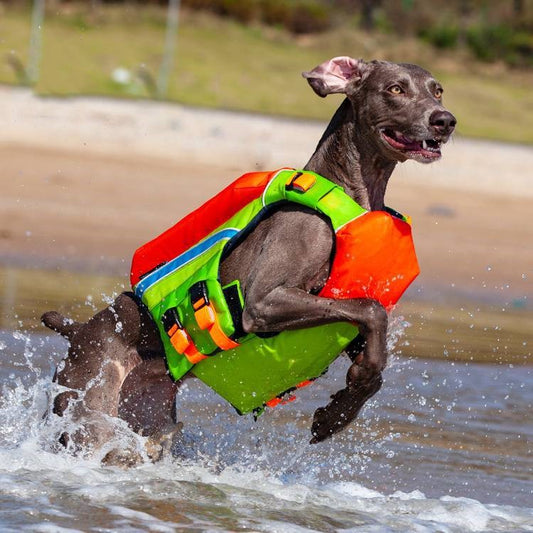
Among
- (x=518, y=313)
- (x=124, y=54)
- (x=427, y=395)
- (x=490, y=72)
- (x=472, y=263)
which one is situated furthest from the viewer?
(x=490, y=72)

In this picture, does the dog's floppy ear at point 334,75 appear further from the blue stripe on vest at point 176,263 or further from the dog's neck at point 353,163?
the blue stripe on vest at point 176,263

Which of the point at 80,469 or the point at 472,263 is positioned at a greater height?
the point at 472,263

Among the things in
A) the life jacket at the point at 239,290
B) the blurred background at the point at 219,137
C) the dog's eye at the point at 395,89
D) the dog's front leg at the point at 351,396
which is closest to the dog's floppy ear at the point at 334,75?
the dog's eye at the point at 395,89

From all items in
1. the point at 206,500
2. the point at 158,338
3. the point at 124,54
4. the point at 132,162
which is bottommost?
the point at 206,500

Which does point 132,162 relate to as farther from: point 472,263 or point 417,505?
point 417,505

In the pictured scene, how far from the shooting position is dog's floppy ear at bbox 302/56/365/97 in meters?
6.18

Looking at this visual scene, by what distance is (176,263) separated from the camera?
645 cm

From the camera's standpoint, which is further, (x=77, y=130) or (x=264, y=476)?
(x=77, y=130)

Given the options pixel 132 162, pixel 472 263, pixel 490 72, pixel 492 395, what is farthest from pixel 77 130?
pixel 490 72

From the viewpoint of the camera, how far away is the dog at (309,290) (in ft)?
19.2

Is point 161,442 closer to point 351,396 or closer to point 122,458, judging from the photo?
point 122,458

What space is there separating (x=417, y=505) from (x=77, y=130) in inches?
530

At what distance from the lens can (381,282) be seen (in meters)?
5.95

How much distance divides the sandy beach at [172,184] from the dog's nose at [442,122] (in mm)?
7353
